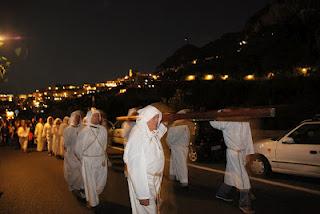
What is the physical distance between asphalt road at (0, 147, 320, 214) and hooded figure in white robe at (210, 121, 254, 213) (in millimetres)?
426

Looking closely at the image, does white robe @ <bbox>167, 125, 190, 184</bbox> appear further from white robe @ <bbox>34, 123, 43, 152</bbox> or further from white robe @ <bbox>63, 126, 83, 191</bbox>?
white robe @ <bbox>34, 123, 43, 152</bbox>

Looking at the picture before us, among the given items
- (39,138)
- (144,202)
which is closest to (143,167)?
(144,202)

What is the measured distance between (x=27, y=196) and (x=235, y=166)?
4.91 meters

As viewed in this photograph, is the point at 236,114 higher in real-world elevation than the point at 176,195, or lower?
higher

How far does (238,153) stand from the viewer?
291 inches

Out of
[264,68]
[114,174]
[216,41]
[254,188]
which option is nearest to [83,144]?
[254,188]

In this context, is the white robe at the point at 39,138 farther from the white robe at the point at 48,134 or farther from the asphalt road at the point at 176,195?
the asphalt road at the point at 176,195

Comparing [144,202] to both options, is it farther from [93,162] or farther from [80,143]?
[80,143]

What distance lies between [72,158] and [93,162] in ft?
7.59

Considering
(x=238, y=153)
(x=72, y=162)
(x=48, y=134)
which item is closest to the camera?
(x=238, y=153)

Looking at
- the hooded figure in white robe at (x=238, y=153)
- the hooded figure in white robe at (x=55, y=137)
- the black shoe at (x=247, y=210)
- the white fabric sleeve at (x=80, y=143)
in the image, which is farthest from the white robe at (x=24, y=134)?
the black shoe at (x=247, y=210)

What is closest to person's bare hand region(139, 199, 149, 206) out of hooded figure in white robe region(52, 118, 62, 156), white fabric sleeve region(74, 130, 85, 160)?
white fabric sleeve region(74, 130, 85, 160)

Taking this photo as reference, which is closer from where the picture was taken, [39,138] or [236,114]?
[236,114]

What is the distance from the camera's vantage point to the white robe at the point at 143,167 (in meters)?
4.60
